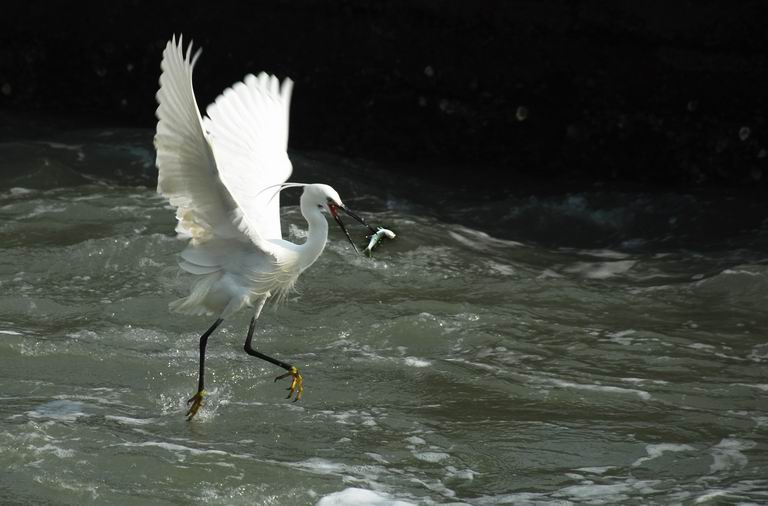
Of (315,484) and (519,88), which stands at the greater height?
(519,88)

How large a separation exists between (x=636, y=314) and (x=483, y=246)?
166 cm

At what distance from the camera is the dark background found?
10.1 metres

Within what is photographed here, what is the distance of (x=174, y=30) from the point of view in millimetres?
11516

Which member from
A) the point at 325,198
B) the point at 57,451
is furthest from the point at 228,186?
the point at 57,451

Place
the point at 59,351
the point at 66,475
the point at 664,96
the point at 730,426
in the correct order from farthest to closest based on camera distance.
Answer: the point at 664,96 < the point at 59,351 < the point at 730,426 < the point at 66,475

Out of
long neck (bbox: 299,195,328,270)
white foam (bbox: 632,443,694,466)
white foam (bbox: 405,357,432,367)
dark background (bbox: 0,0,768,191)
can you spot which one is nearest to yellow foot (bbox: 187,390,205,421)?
long neck (bbox: 299,195,328,270)

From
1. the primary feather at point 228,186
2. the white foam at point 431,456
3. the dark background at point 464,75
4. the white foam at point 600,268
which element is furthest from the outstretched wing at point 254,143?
the dark background at point 464,75

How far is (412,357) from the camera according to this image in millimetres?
6551

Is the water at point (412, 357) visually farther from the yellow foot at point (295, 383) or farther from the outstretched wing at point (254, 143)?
the outstretched wing at point (254, 143)

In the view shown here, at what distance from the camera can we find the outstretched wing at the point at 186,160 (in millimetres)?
4645

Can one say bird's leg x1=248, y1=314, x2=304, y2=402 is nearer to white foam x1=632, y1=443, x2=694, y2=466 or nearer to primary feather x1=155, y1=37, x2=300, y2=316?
primary feather x1=155, y1=37, x2=300, y2=316

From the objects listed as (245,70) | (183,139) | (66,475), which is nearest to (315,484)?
(66,475)

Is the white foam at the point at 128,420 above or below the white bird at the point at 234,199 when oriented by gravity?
below

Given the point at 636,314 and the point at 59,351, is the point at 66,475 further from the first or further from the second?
the point at 636,314
